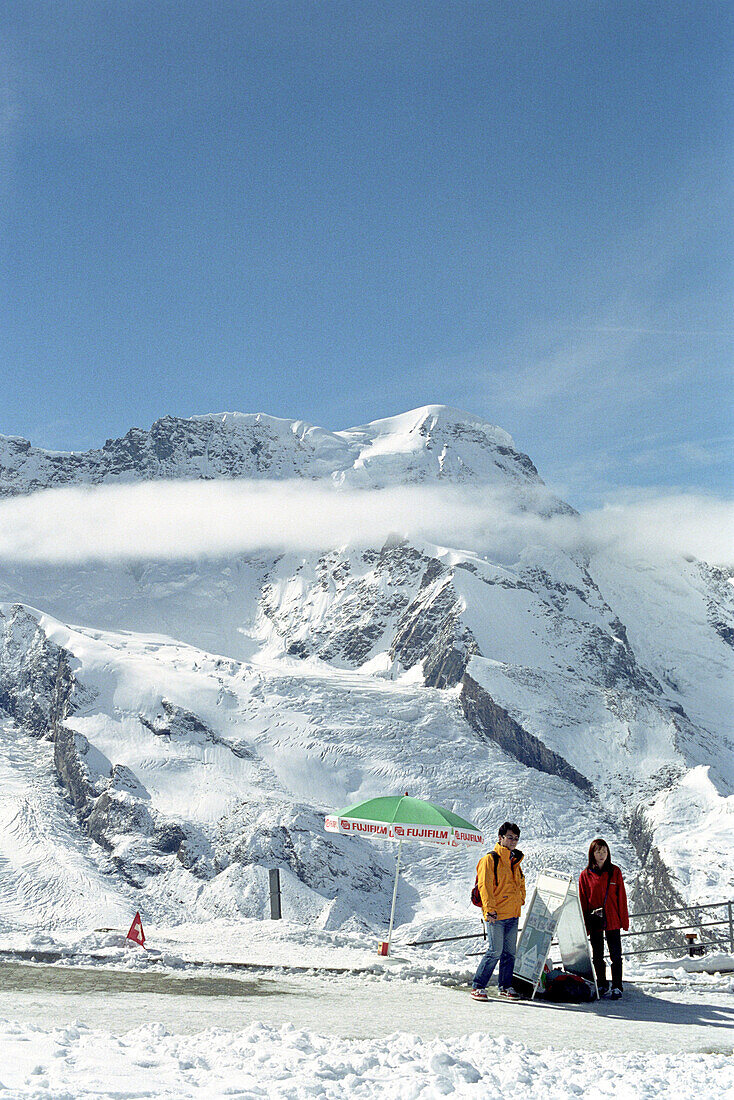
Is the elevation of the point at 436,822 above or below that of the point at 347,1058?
above

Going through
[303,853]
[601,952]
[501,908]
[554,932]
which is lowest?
[303,853]

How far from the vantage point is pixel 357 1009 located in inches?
549

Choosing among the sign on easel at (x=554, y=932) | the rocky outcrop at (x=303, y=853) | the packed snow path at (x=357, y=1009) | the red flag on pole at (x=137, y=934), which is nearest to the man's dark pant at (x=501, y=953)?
the sign on easel at (x=554, y=932)

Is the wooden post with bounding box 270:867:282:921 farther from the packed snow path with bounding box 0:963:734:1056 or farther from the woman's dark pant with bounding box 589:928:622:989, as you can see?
the woman's dark pant with bounding box 589:928:622:989

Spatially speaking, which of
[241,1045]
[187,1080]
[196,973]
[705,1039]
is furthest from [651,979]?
[187,1080]

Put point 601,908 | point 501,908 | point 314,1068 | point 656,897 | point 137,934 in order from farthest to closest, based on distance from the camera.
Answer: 1. point 656,897
2. point 137,934
3. point 601,908
4. point 501,908
5. point 314,1068

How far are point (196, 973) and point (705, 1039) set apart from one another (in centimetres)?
839

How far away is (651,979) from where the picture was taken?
17.1 meters

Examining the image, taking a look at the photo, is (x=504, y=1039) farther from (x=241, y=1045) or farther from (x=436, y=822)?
(x=436, y=822)

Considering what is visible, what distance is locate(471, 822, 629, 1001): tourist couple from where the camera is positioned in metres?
14.7

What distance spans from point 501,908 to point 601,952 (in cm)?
230

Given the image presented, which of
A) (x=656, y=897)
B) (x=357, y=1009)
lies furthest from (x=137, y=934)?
(x=656, y=897)

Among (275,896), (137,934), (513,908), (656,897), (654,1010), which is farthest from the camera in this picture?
(656,897)

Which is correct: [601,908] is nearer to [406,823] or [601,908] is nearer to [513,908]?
[513,908]
